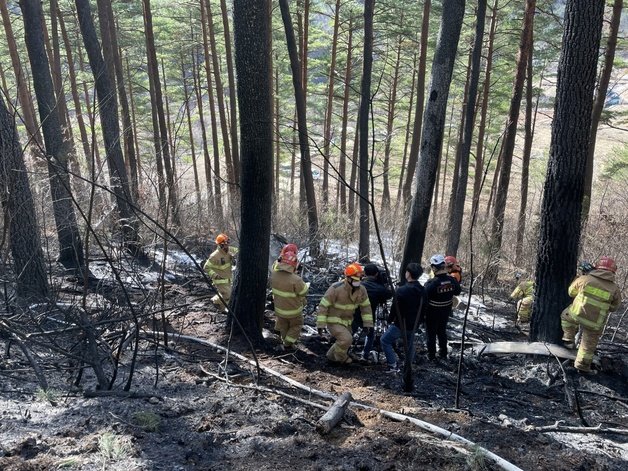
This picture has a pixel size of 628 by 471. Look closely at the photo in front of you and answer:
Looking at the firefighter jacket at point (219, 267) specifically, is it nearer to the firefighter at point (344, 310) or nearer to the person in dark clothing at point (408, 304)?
the firefighter at point (344, 310)

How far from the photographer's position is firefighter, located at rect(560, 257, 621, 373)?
6.06 metres

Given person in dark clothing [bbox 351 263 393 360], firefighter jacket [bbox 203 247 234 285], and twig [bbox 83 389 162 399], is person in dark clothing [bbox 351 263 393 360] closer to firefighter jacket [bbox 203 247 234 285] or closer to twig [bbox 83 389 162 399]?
firefighter jacket [bbox 203 247 234 285]

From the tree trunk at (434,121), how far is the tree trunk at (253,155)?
10.2 feet

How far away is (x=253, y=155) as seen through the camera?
6516mm

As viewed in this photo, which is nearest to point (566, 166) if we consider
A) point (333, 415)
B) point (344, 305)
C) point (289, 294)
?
point (344, 305)

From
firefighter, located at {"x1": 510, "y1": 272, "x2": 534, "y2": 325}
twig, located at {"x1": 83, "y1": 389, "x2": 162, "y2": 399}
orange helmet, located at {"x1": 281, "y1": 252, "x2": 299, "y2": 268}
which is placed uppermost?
orange helmet, located at {"x1": 281, "y1": 252, "x2": 299, "y2": 268}

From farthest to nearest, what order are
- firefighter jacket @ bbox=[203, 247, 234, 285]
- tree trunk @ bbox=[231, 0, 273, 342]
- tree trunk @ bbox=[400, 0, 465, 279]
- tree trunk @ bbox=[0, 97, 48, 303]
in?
firefighter jacket @ bbox=[203, 247, 234, 285] → tree trunk @ bbox=[400, 0, 465, 279] → tree trunk @ bbox=[0, 97, 48, 303] → tree trunk @ bbox=[231, 0, 273, 342]

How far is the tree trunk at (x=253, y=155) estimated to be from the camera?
6.20m

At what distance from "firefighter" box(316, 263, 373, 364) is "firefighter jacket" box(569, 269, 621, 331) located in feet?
8.51

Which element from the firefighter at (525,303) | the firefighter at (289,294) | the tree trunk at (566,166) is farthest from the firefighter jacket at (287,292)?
the firefighter at (525,303)

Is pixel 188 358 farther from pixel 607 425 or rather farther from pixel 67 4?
pixel 67 4

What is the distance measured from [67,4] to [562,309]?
2104 cm

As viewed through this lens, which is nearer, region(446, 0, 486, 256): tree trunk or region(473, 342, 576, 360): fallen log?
region(473, 342, 576, 360): fallen log

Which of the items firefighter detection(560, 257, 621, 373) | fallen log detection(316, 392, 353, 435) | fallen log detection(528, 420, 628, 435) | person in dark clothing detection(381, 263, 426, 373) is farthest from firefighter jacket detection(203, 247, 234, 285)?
fallen log detection(528, 420, 628, 435)
